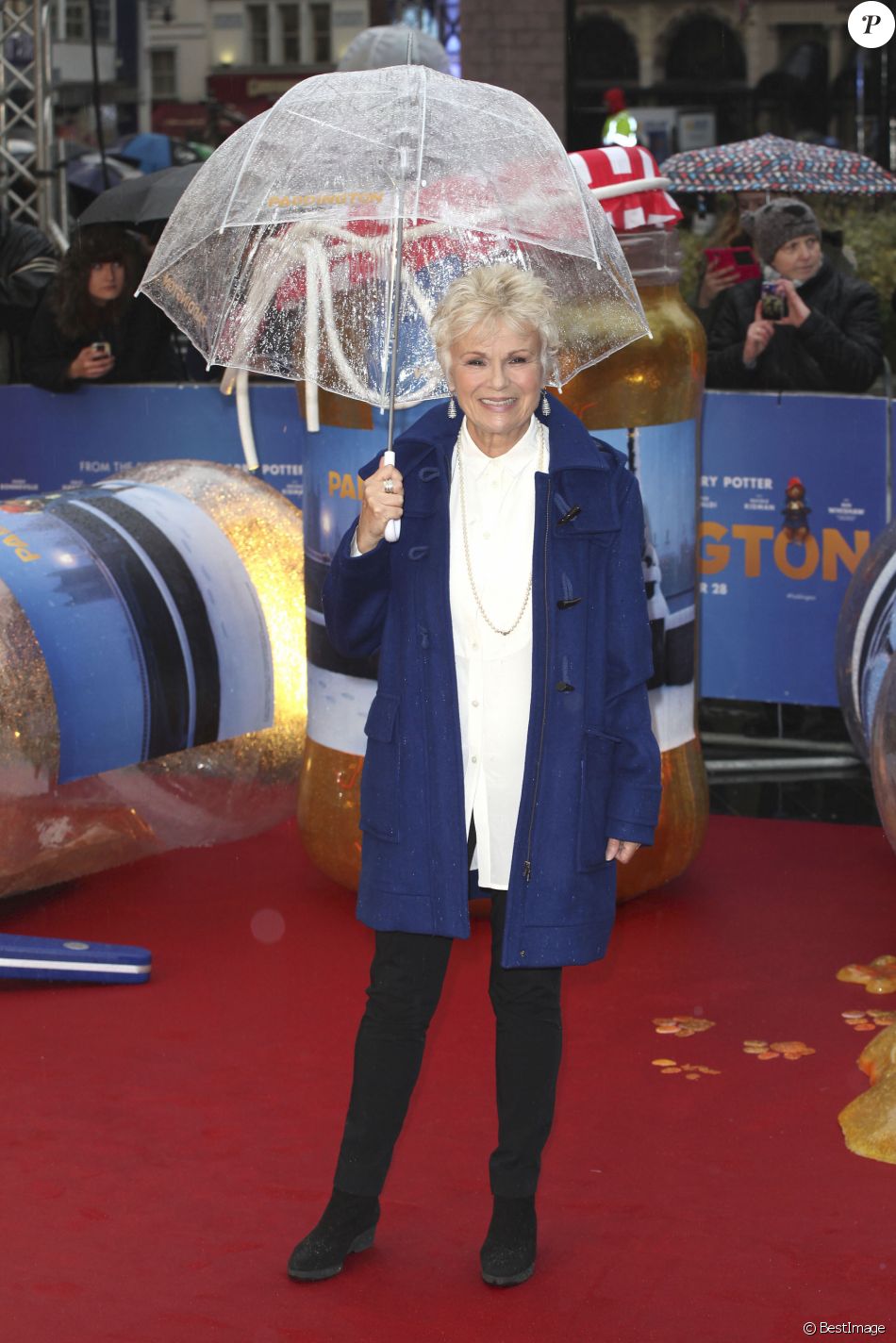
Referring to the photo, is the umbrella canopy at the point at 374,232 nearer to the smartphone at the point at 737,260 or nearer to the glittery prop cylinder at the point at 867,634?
the glittery prop cylinder at the point at 867,634

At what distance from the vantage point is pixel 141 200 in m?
7.83

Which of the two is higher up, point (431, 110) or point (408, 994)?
point (431, 110)

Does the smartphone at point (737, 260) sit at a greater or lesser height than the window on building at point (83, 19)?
lesser

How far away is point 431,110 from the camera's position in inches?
148

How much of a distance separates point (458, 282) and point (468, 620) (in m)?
0.59

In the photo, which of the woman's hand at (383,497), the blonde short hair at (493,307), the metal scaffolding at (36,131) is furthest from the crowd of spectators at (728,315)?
the woman's hand at (383,497)

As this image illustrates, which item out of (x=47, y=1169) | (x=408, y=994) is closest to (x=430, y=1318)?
(x=408, y=994)

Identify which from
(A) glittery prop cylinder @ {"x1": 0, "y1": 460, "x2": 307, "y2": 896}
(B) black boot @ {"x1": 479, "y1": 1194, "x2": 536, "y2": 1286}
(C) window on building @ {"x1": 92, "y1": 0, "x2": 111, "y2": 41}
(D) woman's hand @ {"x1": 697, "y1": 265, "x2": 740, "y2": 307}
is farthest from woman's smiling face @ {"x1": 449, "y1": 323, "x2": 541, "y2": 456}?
(C) window on building @ {"x1": 92, "y1": 0, "x2": 111, "y2": 41}

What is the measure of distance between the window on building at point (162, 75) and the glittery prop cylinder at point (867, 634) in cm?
1789

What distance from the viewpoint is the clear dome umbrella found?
148 inches

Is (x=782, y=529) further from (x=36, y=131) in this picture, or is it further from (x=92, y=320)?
(x=36, y=131)

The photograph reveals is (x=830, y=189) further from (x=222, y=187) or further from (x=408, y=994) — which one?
(x=408, y=994)

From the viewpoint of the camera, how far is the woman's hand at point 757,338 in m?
7.36

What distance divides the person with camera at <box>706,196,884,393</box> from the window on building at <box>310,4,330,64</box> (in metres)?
18.8
